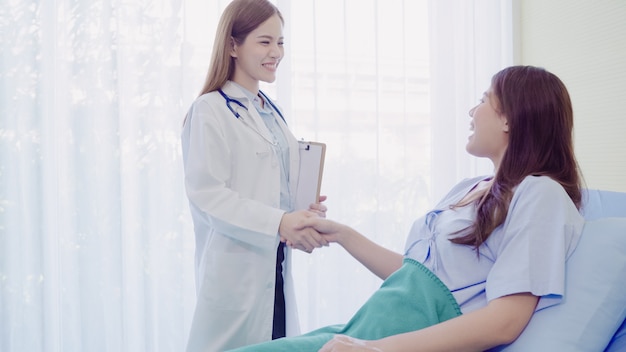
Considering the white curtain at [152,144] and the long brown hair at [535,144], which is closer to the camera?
the long brown hair at [535,144]

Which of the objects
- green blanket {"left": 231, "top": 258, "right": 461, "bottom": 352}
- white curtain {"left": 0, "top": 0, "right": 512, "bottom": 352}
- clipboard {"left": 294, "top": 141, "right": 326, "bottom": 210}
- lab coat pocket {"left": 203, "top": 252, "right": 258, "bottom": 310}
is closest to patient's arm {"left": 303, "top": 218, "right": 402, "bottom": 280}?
clipboard {"left": 294, "top": 141, "right": 326, "bottom": 210}

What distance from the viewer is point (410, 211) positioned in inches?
110

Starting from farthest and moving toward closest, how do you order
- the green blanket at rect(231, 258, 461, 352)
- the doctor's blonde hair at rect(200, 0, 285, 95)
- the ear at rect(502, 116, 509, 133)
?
the doctor's blonde hair at rect(200, 0, 285, 95), the ear at rect(502, 116, 509, 133), the green blanket at rect(231, 258, 461, 352)

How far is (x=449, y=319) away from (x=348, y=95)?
1619 millimetres

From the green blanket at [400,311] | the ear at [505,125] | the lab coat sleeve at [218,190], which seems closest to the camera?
the green blanket at [400,311]

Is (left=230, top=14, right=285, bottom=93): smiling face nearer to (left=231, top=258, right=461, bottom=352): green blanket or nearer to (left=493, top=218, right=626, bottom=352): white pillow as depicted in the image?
(left=231, top=258, right=461, bottom=352): green blanket

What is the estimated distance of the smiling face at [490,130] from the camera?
4.38 feet

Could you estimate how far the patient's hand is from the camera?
3.60 feet

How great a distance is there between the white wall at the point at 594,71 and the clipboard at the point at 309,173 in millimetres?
1357

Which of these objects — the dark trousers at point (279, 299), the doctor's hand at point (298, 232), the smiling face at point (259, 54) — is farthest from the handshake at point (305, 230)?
the smiling face at point (259, 54)

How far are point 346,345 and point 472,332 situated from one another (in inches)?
9.3

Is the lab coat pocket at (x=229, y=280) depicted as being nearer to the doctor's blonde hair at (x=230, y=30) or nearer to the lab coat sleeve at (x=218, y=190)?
the lab coat sleeve at (x=218, y=190)

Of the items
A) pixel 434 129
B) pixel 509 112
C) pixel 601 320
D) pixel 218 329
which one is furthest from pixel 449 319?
pixel 434 129

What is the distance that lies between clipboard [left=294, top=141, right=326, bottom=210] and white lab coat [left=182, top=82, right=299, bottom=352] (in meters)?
0.09
